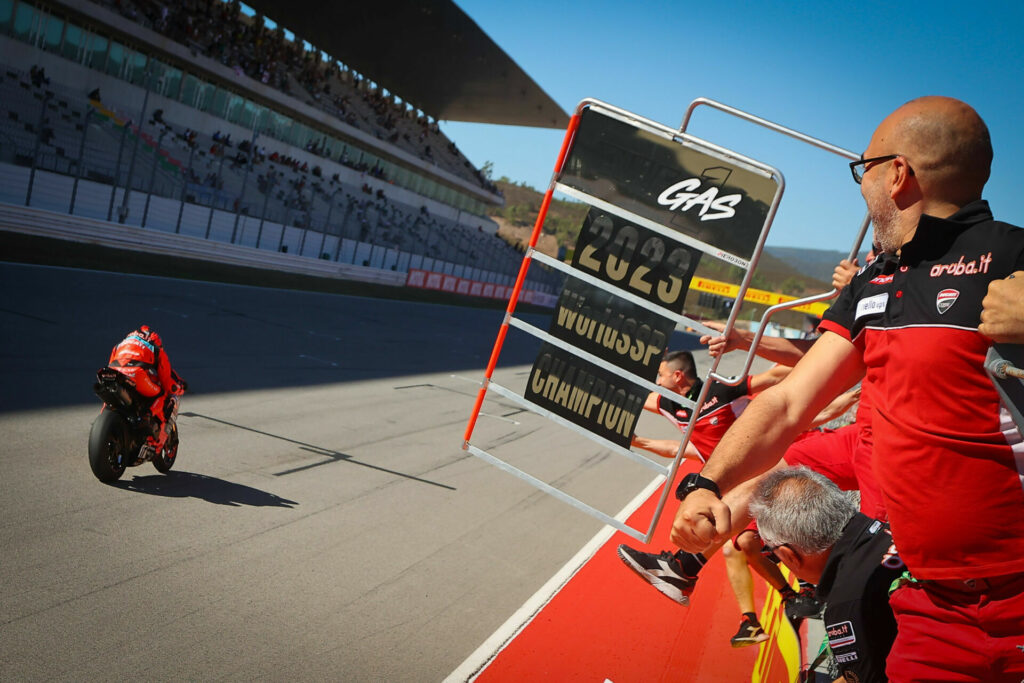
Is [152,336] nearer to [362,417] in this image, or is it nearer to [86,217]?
[362,417]

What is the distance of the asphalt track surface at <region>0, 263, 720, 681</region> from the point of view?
4613mm

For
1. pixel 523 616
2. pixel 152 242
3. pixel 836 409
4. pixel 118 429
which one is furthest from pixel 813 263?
pixel 152 242

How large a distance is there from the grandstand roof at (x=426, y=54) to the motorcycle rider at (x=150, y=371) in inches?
1390

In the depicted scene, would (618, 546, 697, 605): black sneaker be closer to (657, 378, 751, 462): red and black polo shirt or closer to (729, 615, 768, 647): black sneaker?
(729, 615, 768, 647): black sneaker

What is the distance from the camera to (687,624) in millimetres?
6422

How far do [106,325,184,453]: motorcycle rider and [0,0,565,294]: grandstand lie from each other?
13553 mm

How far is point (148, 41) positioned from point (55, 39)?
3.77 m

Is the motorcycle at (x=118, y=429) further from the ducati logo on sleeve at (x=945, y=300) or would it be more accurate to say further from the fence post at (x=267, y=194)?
the fence post at (x=267, y=194)

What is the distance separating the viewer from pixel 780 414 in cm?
255

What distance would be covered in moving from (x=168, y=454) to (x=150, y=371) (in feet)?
2.73

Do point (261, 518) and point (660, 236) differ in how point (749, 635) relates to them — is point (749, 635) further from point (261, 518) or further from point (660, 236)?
point (261, 518)

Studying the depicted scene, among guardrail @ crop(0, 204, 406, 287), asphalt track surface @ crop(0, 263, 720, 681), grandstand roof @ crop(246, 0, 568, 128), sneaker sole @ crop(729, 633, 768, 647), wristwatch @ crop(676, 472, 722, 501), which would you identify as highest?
grandstand roof @ crop(246, 0, 568, 128)

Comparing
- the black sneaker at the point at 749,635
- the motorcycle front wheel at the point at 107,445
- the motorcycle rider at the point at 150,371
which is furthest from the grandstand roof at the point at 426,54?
the black sneaker at the point at 749,635

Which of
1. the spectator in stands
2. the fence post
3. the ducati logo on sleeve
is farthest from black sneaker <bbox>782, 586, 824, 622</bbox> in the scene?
the fence post
